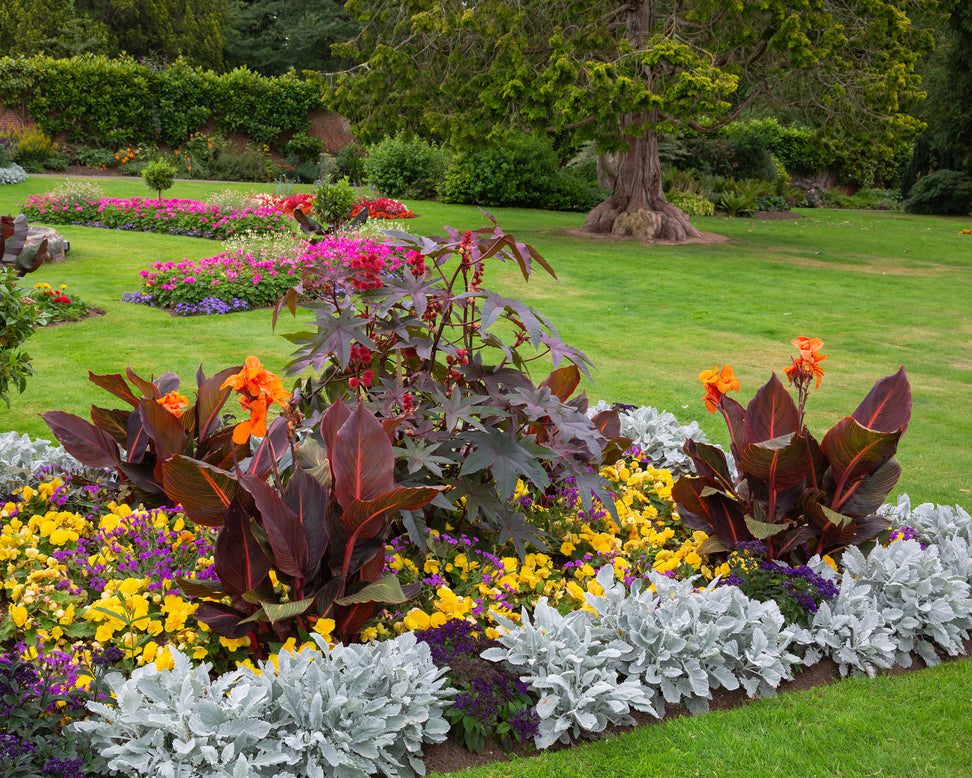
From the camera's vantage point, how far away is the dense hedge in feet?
77.0

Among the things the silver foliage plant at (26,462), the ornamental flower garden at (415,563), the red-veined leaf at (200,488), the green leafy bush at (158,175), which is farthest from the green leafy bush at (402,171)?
the red-veined leaf at (200,488)

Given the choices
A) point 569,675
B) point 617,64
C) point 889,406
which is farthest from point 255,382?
point 617,64

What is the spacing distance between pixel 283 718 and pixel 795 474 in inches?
76.0

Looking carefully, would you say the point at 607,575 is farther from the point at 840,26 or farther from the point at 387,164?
the point at 387,164

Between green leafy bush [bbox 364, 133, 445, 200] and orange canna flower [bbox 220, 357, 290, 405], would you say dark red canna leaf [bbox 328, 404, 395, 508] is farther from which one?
green leafy bush [bbox 364, 133, 445, 200]

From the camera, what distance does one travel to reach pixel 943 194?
24703 mm

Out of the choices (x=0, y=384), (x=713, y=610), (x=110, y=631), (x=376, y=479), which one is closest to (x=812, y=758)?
(x=713, y=610)

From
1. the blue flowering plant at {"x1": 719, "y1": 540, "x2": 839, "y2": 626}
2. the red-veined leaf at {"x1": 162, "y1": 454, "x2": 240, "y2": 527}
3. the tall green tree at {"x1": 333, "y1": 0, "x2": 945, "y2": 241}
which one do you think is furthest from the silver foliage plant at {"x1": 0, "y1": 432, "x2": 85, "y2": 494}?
the tall green tree at {"x1": 333, "y1": 0, "x2": 945, "y2": 241}

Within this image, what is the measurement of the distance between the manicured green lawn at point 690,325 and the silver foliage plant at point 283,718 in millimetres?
3269

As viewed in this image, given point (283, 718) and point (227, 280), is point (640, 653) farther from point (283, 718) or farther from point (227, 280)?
point (227, 280)

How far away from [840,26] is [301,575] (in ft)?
45.5

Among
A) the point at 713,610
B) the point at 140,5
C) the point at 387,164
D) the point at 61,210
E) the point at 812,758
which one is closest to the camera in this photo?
the point at 812,758

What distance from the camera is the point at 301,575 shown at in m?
2.29

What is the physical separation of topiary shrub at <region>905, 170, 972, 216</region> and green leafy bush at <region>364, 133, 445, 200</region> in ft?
49.6
